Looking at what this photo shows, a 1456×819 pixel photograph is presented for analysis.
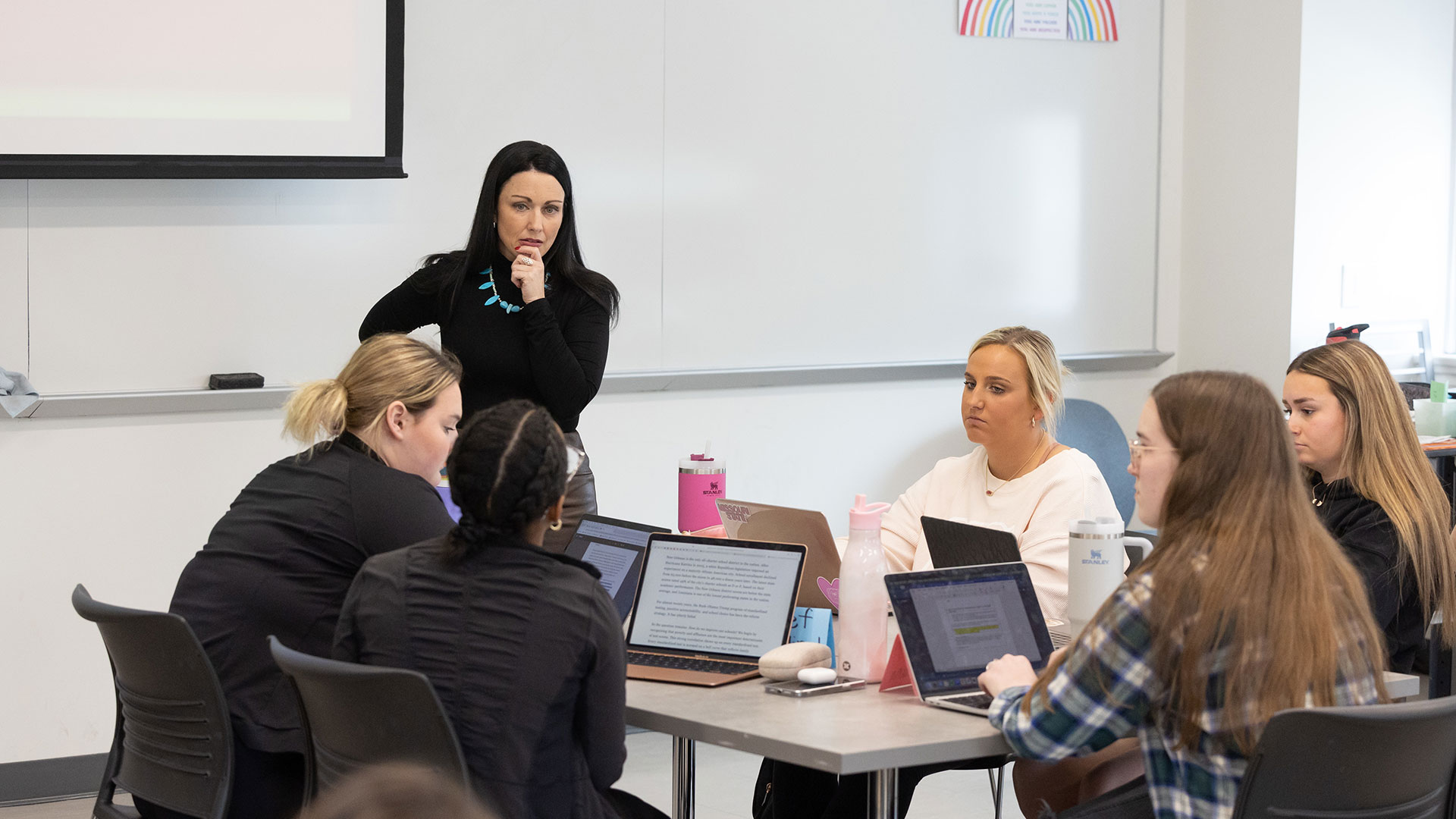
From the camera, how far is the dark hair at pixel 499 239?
324cm

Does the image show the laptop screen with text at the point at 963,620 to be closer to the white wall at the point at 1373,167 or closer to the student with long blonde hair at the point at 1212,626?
the student with long blonde hair at the point at 1212,626

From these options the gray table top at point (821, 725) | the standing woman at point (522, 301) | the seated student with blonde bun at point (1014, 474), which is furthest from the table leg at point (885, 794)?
the standing woman at point (522, 301)

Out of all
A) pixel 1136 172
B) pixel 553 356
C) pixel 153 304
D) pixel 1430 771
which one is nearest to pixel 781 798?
pixel 553 356

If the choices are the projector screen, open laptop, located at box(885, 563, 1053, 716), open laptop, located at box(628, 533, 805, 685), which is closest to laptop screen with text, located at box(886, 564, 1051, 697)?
open laptop, located at box(885, 563, 1053, 716)

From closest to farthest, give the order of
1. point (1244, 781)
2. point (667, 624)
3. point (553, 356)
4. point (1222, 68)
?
point (1244, 781) < point (667, 624) < point (553, 356) < point (1222, 68)

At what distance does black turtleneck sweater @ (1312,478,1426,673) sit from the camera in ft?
8.07

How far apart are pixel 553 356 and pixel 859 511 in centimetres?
106

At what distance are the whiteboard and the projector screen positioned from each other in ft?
0.34

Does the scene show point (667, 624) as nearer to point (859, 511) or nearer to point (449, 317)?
point (859, 511)

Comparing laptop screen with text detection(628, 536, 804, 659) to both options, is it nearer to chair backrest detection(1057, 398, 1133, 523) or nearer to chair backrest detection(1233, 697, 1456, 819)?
chair backrest detection(1233, 697, 1456, 819)

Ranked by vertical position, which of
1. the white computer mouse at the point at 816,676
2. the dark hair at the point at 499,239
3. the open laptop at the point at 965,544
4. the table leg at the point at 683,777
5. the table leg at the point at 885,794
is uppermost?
the dark hair at the point at 499,239

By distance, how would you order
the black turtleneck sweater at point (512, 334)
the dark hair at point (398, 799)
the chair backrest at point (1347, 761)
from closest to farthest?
1. the dark hair at point (398, 799)
2. the chair backrest at point (1347, 761)
3. the black turtleneck sweater at point (512, 334)

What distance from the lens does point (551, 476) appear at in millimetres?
1931

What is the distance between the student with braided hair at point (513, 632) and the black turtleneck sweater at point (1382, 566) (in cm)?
126
